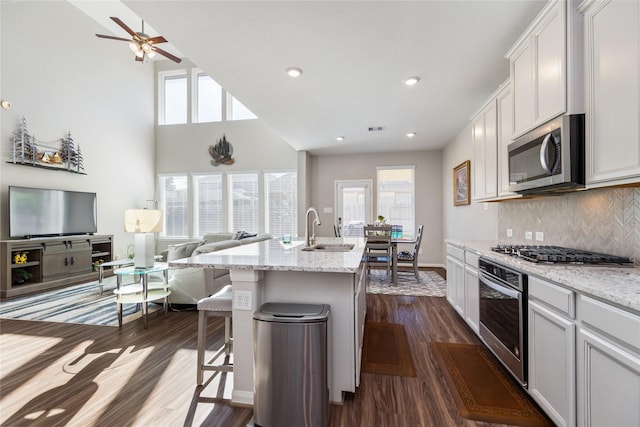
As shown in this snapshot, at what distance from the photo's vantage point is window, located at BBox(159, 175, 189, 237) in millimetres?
7426

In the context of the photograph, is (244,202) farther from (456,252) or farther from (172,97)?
(456,252)

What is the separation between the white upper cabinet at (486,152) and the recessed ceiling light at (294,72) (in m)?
2.09

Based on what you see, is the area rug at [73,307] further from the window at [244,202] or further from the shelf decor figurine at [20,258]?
the window at [244,202]

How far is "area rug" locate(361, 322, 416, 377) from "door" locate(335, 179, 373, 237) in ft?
12.8

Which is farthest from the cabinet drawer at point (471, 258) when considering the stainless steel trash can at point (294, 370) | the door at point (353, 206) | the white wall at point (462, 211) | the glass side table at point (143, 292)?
the door at point (353, 206)

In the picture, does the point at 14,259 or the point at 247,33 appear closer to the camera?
the point at 247,33

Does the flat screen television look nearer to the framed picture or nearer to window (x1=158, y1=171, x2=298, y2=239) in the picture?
window (x1=158, y1=171, x2=298, y2=239)

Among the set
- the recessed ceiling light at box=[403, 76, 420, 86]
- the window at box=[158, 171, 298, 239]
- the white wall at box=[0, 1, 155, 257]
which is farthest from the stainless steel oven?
the white wall at box=[0, 1, 155, 257]

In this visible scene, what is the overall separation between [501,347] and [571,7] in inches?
90.4

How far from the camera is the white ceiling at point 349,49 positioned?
1977mm

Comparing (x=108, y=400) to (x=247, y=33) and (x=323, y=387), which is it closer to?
(x=323, y=387)

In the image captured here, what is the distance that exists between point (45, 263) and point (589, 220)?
23.6ft

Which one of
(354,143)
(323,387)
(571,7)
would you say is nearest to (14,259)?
(323,387)

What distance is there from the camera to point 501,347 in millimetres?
2062
